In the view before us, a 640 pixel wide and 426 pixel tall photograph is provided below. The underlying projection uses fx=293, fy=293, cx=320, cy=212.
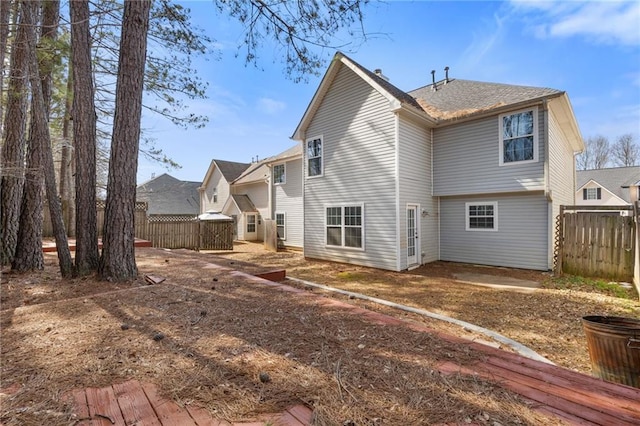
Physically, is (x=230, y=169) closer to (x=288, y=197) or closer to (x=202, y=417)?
(x=288, y=197)

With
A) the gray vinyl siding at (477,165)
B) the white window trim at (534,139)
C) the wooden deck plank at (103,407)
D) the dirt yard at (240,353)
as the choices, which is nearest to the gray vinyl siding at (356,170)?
the gray vinyl siding at (477,165)

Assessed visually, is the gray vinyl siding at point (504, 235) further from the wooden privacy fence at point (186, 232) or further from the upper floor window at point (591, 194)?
the upper floor window at point (591, 194)

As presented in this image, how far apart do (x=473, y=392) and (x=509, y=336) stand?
3068 mm

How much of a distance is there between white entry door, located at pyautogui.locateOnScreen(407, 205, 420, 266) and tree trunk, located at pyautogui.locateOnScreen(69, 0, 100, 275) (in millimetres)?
8221

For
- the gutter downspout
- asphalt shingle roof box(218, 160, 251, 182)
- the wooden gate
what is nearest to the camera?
the gutter downspout

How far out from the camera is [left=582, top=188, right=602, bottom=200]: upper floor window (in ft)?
98.8

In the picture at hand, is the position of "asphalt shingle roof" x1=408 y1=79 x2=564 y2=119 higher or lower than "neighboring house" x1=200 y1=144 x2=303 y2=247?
higher

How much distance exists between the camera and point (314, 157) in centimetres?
1197

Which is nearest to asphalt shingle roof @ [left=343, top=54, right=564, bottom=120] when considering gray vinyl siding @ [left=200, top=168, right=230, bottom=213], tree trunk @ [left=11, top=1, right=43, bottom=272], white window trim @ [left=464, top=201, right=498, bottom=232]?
white window trim @ [left=464, top=201, right=498, bottom=232]

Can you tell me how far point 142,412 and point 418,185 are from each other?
9.76m

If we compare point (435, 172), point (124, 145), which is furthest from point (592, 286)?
point (124, 145)

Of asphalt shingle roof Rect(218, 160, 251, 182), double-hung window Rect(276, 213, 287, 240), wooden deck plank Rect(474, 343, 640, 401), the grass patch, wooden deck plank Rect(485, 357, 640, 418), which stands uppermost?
asphalt shingle roof Rect(218, 160, 251, 182)

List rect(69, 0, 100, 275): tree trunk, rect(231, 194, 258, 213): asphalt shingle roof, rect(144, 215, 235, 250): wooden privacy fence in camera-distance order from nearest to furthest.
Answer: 1. rect(69, 0, 100, 275): tree trunk
2. rect(144, 215, 235, 250): wooden privacy fence
3. rect(231, 194, 258, 213): asphalt shingle roof

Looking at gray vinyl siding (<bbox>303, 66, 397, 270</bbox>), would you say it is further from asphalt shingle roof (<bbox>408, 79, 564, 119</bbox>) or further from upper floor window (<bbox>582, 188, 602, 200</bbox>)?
upper floor window (<bbox>582, 188, 602, 200</bbox>)
